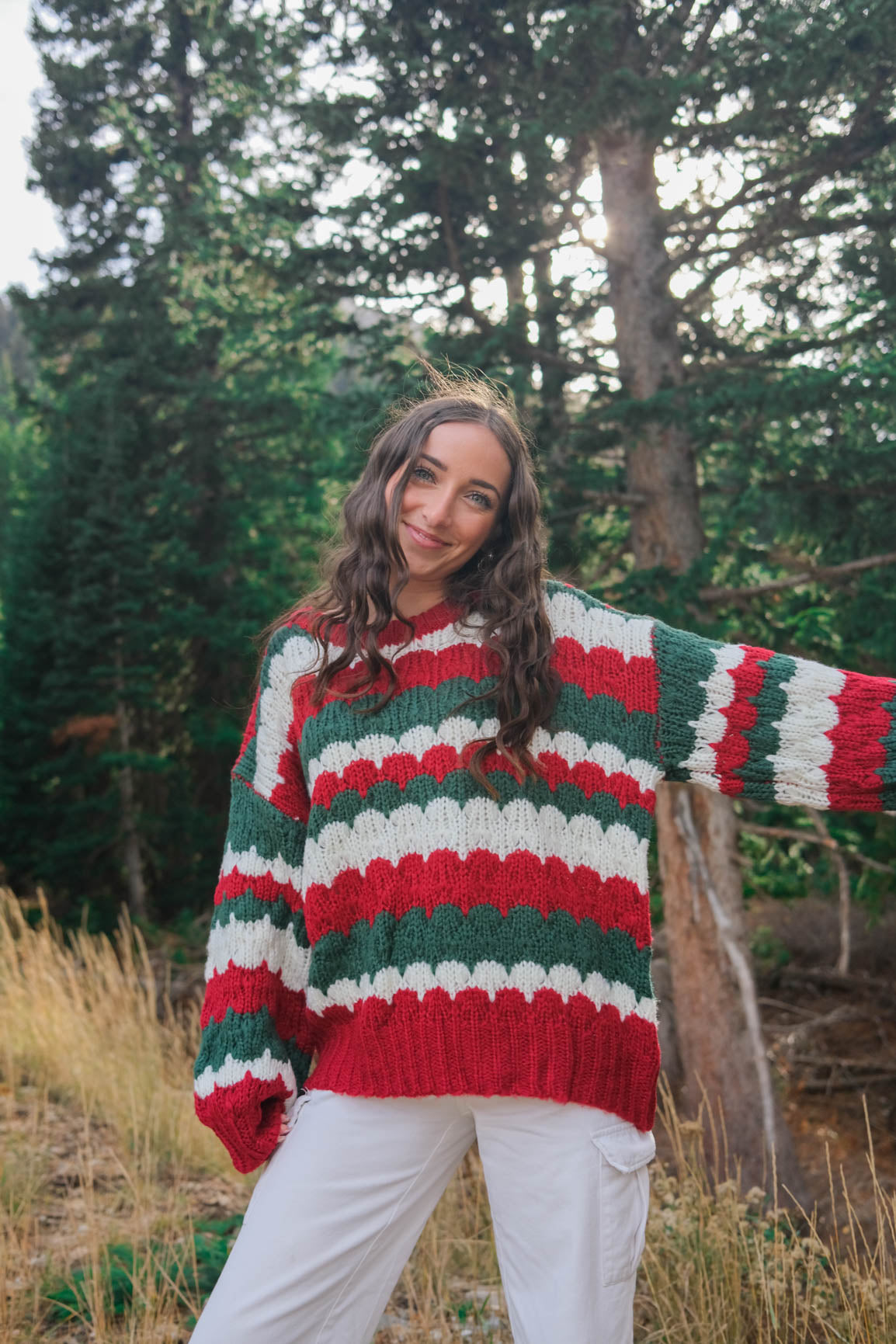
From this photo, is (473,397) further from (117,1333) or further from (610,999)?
(117,1333)

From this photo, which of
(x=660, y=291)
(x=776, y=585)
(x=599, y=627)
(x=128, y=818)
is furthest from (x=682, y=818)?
(x=128, y=818)

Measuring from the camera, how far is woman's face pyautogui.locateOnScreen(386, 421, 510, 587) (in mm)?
1750

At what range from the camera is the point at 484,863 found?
1.61m

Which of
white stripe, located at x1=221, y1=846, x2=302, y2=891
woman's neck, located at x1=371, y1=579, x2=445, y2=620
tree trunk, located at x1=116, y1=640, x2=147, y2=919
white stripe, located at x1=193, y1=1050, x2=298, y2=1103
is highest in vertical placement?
woman's neck, located at x1=371, y1=579, x2=445, y2=620

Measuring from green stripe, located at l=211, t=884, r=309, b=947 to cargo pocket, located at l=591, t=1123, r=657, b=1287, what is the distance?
572 mm

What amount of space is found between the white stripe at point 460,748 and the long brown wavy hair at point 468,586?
4 cm

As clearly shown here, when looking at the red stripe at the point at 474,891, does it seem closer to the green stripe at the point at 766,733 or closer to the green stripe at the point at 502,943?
the green stripe at the point at 502,943

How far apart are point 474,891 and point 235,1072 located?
1.52 feet

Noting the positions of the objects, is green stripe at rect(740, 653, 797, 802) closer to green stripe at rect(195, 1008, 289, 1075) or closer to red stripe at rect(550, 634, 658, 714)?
red stripe at rect(550, 634, 658, 714)

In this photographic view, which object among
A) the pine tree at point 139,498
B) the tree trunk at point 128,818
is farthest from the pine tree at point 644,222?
the tree trunk at point 128,818

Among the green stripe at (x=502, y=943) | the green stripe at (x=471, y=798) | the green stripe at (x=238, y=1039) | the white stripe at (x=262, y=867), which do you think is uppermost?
the green stripe at (x=471, y=798)

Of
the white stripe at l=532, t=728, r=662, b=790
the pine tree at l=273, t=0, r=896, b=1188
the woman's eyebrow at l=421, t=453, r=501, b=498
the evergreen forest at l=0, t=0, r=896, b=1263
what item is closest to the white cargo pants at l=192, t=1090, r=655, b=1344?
the white stripe at l=532, t=728, r=662, b=790

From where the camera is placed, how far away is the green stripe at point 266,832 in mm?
1751

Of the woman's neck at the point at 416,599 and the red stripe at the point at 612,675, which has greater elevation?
the woman's neck at the point at 416,599
